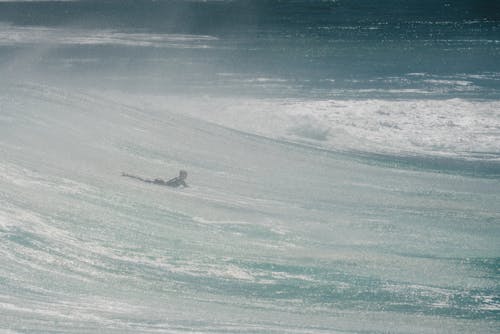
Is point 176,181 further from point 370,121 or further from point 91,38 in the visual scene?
point 91,38

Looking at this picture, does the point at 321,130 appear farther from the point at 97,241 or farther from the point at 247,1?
the point at 247,1

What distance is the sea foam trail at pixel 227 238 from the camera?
1324cm

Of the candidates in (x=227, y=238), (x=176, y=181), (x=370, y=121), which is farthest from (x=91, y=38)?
(x=227, y=238)

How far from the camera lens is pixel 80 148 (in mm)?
21625

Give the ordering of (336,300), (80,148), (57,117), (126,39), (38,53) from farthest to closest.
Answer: (126,39)
(38,53)
(57,117)
(80,148)
(336,300)

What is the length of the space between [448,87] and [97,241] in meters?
22.5

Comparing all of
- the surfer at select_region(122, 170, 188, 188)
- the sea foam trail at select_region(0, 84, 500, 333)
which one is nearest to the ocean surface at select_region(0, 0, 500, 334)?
the sea foam trail at select_region(0, 84, 500, 333)

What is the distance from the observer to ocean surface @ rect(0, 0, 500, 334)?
13539 mm

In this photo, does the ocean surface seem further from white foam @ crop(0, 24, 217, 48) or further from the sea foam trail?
white foam @ crop(0, 24, 217, 48)

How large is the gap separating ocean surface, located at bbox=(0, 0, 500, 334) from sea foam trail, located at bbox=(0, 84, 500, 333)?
5 cm

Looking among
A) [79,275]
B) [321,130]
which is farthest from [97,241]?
[321,130]

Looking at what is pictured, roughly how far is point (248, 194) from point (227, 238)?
344 cm

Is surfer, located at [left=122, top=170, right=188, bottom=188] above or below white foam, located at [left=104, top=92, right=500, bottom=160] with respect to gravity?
below

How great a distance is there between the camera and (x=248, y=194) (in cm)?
1983
